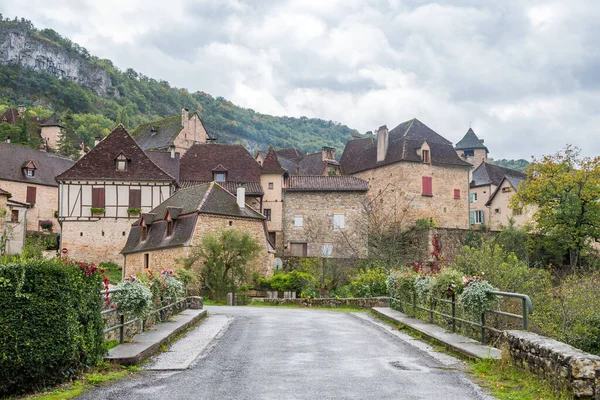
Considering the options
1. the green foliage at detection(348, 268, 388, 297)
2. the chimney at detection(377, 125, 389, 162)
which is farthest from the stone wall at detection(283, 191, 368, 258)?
the green foliage at detection(348, 268, 388, 297)

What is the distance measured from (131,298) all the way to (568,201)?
130 ft

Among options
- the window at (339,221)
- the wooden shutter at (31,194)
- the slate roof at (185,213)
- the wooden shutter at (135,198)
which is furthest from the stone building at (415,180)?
the wooden shutter at (31,194)

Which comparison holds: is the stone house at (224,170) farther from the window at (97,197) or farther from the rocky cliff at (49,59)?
the rocky cliff at (49,59)

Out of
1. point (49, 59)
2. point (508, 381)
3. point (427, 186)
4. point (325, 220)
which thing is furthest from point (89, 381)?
point (49, 59)

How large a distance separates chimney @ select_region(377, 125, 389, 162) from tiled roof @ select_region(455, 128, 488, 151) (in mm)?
38253

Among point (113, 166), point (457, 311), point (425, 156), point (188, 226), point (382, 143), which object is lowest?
point (457, 311)

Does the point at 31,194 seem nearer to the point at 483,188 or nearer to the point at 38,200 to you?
the point at 38,200

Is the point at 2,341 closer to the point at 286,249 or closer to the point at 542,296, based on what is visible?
the point at 542,296

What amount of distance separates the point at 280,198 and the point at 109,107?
10252 cm

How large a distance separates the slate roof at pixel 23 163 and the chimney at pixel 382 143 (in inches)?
1194

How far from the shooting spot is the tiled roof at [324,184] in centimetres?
4803

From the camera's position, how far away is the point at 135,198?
4403 cm

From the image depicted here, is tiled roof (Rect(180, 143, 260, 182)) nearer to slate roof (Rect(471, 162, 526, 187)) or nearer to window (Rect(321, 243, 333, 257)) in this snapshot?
window (Rect(321, 243, 333, 257))

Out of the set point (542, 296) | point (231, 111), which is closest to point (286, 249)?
point (542, 296)
